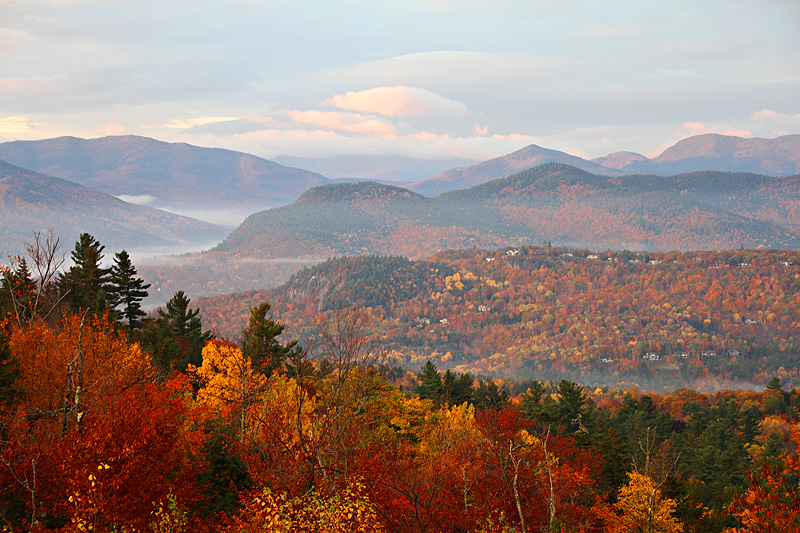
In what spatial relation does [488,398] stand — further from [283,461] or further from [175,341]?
[283,461]

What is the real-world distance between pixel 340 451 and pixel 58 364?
22.6 meters

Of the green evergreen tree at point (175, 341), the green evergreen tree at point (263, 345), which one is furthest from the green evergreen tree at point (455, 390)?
the green evergreen tree at point (175, 341)

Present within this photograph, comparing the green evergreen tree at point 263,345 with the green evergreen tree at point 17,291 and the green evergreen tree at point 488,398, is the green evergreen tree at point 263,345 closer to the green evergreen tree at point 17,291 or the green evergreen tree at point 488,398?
the green evergreen tree at point 17,291

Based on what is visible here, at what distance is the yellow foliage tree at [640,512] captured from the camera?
155 ft

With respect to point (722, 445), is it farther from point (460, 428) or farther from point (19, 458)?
Answer: point (19, 458)

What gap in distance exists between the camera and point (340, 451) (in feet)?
90.9

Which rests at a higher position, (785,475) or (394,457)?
(785,475)

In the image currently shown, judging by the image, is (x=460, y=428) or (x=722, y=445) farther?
(x=722, y=445)

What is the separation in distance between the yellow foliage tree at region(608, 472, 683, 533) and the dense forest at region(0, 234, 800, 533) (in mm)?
159

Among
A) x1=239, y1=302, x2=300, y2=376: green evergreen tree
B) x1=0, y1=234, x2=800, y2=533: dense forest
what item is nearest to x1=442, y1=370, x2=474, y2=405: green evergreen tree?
x1=0, y1=234, x2=800, y2=533: dense forest

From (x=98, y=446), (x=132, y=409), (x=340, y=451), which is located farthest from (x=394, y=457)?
(x=98, y=446)

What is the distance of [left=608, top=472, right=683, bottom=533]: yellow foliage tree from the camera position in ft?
155

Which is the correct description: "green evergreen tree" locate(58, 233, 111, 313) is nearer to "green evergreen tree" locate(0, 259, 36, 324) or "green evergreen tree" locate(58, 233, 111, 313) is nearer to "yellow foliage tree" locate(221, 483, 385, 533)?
"green evergreen tree" locate(0, 259, 36, 324)

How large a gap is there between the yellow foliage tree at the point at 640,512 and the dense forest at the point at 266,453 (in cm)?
16
